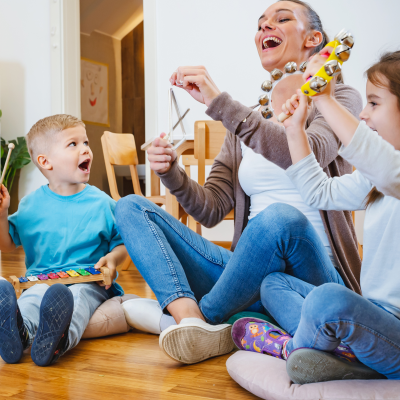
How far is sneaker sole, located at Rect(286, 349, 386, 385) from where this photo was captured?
788mm

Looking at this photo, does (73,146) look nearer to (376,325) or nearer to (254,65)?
(376,325)

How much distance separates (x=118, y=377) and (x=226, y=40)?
126 inches

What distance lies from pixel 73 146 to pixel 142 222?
44cm

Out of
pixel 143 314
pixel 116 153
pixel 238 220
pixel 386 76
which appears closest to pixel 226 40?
pixel 116 153

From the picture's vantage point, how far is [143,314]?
49.7 inches

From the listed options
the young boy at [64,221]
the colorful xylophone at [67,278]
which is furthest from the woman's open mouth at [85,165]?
the colorful xylophone at [67,278]

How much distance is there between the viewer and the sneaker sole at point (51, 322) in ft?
3.17

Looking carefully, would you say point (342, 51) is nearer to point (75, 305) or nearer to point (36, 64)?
point (75, 305)

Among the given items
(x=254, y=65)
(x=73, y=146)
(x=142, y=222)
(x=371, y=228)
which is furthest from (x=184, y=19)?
(x=371, y=228)

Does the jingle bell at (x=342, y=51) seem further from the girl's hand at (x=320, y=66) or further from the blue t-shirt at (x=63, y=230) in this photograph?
the blue t-shirt at (x=63, y=230)

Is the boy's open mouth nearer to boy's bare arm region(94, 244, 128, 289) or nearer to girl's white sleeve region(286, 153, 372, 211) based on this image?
boy's bare arm region(94, 244, 128, 289)

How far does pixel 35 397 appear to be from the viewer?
84 cm

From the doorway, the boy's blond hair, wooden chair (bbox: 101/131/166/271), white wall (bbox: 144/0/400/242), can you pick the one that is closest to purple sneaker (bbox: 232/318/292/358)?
the boy's blond hair

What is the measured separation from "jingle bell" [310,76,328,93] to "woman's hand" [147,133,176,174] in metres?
0.52
